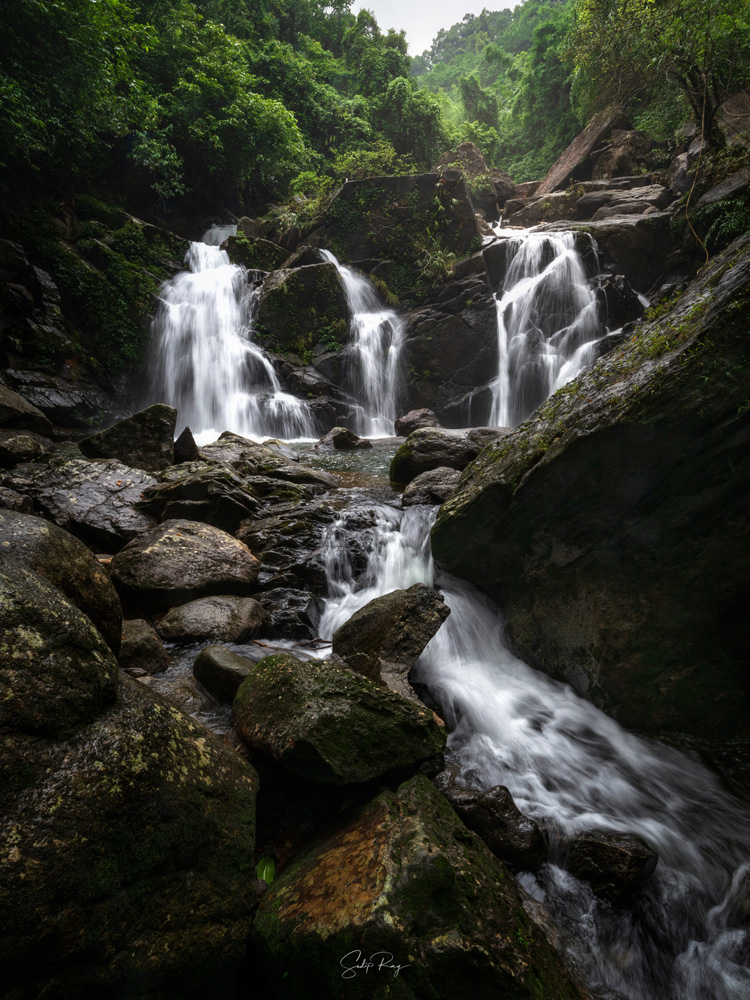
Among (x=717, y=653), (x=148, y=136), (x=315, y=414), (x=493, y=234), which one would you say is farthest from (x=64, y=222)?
(x=717, y=653)

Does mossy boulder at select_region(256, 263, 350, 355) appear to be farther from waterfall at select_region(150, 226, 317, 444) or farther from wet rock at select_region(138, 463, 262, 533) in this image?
wet rock at select_region(138, 463, 262, 533)

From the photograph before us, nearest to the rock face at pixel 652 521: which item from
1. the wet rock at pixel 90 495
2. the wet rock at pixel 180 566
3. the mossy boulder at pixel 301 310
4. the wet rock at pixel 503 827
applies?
the wet rock at pixel 503 827

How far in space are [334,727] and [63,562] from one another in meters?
1.84

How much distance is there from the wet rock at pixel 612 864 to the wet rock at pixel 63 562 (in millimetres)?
3103

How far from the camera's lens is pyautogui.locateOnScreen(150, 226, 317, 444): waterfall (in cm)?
1408

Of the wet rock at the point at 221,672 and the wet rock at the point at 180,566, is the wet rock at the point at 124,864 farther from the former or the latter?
the wet rock at the point at 180,566

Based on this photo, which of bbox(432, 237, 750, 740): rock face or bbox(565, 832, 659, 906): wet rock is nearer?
bbox(565, 832, 659, 906): wet rock

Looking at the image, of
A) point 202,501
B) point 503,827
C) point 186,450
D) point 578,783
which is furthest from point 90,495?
point 578,783

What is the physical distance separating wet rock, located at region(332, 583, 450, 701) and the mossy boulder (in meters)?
13.8

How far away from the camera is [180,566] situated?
4523 millimetres

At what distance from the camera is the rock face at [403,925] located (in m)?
1.53

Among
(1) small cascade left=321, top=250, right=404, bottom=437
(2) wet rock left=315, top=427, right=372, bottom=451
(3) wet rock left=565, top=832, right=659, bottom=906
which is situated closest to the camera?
(3) wet rock left=565, top=832, right=659, bottom=906

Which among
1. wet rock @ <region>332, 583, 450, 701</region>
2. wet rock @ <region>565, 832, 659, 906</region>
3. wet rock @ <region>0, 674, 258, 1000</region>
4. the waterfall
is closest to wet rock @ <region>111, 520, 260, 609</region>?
wet rock @ <region>332, 583, 450, 701</region>

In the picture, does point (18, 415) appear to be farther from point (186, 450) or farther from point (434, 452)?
point (434, 452)
